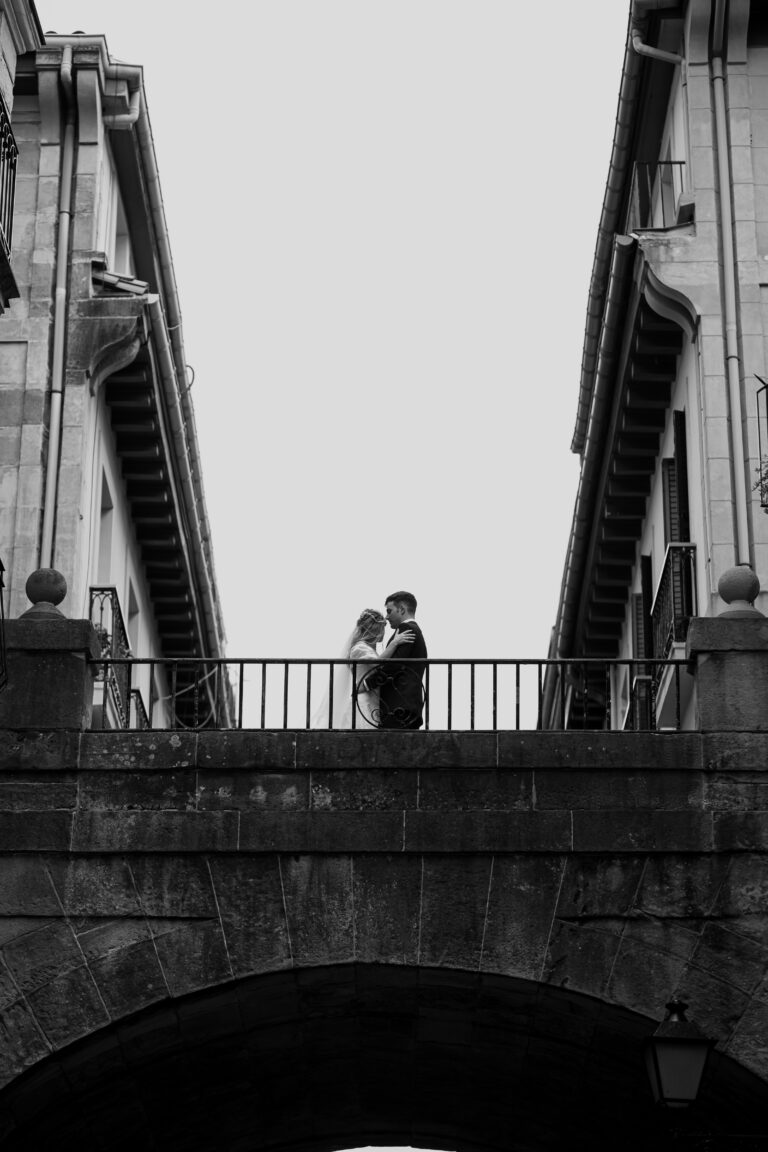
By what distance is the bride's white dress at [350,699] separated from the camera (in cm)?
1733

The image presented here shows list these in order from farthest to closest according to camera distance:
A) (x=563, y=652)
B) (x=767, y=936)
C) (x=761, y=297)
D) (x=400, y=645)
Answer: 1. (x=563, y=652)
2. (x=761, y=297)
3. (x=400, y=645)
4. (x=767, y=936)

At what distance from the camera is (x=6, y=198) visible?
19891mm

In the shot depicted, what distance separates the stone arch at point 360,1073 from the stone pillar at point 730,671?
2.21m

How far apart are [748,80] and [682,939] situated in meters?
9.96

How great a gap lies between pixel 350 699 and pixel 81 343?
21.9 feet

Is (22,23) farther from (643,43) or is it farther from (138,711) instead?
(138,711)

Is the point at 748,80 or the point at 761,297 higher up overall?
the point at 748,80

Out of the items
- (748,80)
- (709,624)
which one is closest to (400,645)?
(709,624)

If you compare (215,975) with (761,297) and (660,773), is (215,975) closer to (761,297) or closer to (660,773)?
(660,773)

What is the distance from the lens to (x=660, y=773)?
15.5 meters

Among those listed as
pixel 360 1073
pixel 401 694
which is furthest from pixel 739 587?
pixel 360 1073

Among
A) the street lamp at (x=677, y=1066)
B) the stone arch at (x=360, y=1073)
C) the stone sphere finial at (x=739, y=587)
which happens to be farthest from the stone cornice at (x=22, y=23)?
the street lamp at (x=677, y=1066)

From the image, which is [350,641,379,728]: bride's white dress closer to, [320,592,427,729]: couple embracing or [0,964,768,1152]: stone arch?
[320,592,427,729]: couple embracing

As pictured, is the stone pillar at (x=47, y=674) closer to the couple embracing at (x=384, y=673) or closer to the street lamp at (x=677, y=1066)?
the couple embracing at (x=384, y=673)
